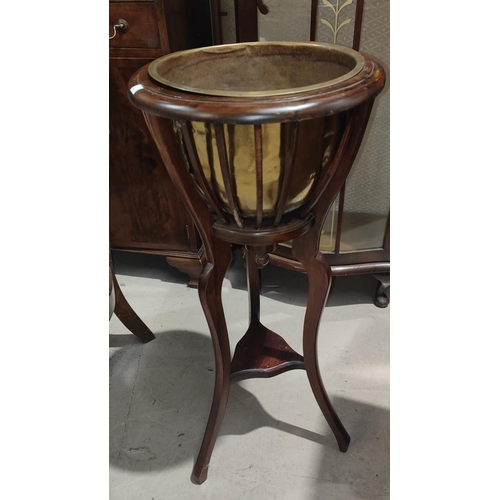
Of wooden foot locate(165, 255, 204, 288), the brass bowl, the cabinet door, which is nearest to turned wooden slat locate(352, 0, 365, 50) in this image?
the brass bowl

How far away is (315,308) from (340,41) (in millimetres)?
845

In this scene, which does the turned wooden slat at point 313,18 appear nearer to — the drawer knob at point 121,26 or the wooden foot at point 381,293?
the drawer knob at point 121,26

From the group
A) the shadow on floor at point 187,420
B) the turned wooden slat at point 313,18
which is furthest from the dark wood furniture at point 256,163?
the turned wooden slat at point 313,18

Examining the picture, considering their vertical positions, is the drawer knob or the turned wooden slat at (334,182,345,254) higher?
the drawer knob

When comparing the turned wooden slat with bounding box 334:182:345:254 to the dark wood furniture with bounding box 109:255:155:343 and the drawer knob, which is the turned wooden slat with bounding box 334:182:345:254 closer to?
the dark wood furniture with bounding box 109:255:155:343

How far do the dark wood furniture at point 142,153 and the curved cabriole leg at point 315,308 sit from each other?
0.66 m

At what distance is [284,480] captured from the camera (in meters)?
1.31

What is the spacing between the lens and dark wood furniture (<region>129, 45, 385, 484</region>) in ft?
2.77

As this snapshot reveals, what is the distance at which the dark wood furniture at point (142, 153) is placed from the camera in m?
1.54

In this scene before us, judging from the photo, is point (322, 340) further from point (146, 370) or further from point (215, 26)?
point (215, 26)

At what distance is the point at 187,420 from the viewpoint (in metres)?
1.50

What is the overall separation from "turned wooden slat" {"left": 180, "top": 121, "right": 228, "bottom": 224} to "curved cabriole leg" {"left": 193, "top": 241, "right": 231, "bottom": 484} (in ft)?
0.31

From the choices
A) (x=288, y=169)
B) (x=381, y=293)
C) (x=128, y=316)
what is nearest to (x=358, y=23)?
(x=288, y=169)

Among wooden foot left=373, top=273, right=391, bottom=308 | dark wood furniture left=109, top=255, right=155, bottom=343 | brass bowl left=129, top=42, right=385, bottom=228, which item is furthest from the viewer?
wooden foot left=373, top=273, right=391, bottom=308
